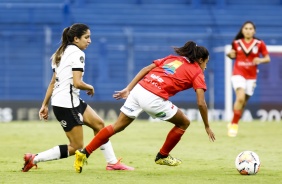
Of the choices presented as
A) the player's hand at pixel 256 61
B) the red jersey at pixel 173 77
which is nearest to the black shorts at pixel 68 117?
the red jersey at pixel 173 77

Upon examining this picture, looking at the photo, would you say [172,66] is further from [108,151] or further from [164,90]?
[108,151]

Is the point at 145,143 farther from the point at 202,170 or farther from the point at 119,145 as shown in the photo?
the point at 202,170

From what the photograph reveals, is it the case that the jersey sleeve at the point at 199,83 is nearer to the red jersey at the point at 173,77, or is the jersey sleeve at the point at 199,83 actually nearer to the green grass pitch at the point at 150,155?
the red jersey at the point at 173,77

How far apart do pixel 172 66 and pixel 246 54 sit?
295 inches

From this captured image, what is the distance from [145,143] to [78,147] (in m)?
5.66

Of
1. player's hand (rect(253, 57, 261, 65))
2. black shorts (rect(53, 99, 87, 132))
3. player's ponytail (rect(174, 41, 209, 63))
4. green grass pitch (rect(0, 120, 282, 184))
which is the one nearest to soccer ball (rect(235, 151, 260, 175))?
green grass pitch (rect(0, 120, 282, 184))

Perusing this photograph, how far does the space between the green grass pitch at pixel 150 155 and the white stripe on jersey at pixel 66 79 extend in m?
0.86

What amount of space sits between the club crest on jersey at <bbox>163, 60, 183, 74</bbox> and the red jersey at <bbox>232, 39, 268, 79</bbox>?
724 cm

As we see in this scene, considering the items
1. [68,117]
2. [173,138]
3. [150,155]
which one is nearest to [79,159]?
[68,117]

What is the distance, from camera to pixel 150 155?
12453mm

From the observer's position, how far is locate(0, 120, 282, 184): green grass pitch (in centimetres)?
893

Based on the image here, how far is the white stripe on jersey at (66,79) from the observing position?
9.40 metres

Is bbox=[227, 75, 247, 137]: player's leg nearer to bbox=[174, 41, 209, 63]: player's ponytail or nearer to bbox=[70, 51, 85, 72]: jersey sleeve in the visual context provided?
bbox=[174, 41, 209, 63]: player's ponytail

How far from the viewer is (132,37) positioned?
24.7 m
